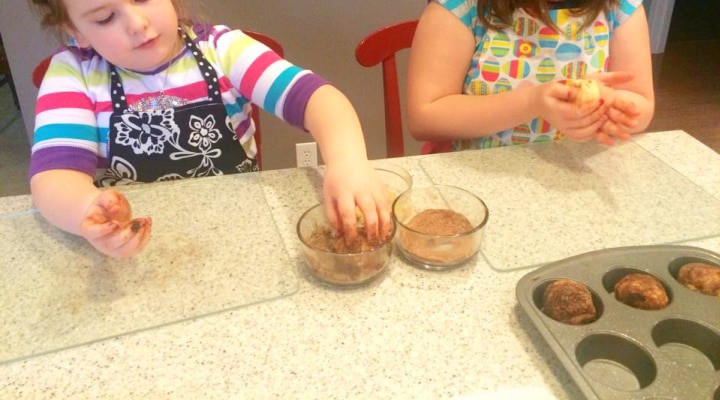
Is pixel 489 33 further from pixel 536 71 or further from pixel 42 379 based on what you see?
pixel 42 379

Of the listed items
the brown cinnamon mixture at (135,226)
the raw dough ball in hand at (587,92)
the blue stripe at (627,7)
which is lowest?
the brown cinnamon mixture at (135,226)

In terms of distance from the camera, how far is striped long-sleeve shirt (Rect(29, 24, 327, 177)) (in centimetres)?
83

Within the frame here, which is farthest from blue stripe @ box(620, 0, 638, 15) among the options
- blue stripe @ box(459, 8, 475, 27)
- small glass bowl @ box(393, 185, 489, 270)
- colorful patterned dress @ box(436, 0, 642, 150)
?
small glass bowl @ box(393, 185, 489, 270)

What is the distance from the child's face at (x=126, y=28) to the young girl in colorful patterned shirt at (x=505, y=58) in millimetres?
462

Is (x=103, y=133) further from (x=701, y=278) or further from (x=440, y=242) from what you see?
(x=701, y=278)

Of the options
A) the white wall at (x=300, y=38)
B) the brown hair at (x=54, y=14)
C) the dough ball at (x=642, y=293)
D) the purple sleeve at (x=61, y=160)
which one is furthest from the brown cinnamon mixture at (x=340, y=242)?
the white wall at (x=300, y=38)

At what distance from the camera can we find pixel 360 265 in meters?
Result: 0.65

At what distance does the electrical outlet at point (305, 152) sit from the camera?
6.47 feet

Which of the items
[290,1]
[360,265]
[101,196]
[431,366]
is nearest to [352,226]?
[360,265]

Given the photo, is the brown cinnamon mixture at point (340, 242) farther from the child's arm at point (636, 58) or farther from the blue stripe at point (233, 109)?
the child's arm at point (636, 58)

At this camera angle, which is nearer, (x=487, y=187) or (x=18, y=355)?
(x=18, y=355)

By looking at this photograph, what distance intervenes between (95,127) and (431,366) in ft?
2.14

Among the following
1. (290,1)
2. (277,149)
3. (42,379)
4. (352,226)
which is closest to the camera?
(42,379)

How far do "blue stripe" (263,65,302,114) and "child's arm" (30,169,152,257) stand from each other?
296mm
